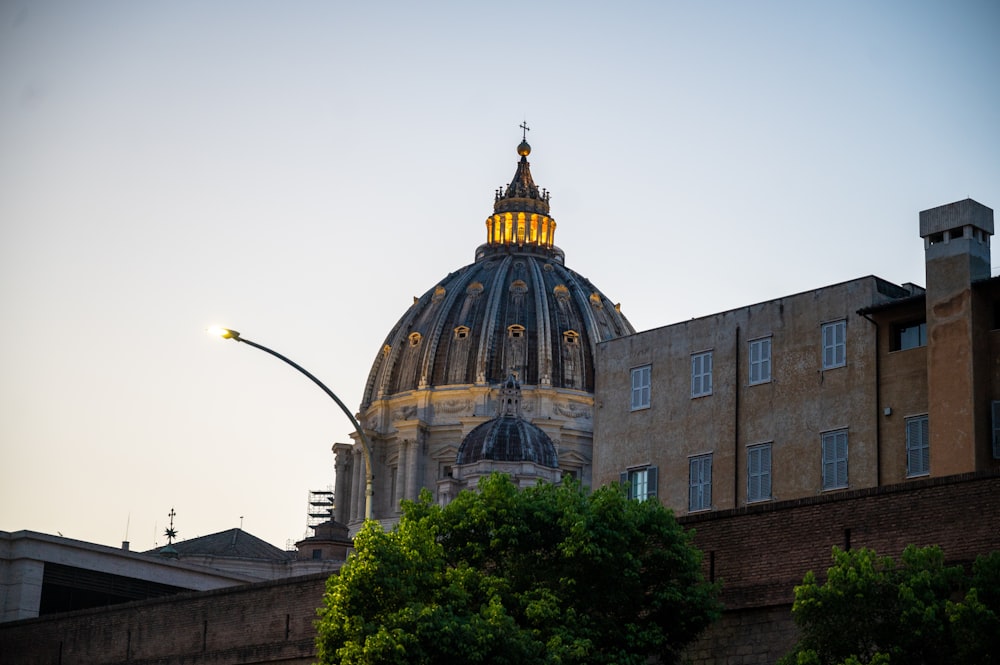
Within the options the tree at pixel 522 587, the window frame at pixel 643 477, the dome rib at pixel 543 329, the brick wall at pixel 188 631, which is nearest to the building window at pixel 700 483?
the window frame at pixel 643 477

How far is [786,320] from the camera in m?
47.5

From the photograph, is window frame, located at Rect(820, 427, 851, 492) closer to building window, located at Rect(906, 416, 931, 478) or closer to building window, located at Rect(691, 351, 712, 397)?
building window, located at Rect(906, 416, 931, 478)

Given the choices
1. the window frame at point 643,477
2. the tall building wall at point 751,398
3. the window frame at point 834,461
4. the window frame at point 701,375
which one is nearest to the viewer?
the window frame at point 834,461

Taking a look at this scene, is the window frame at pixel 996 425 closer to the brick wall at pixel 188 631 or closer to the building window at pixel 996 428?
the building window at pixel 996 428

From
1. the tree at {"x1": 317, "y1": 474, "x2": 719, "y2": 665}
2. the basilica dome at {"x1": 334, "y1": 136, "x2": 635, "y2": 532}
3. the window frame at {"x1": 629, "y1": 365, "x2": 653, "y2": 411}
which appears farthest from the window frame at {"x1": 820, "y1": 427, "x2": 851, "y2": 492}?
the basilica dome at {"x1": 334, "y1": 136, "x2": 635, "y2": 532}

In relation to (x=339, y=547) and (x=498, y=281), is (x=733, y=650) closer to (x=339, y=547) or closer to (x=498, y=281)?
(x=339, y=547)

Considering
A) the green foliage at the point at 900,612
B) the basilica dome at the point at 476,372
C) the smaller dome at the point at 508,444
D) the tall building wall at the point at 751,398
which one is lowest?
→ the green foliage at the point at 900,612

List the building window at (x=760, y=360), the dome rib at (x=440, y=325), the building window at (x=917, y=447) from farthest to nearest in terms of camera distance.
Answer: the dome rib at (x=440, y=325)
the building window at (x=760, y=360)
the building window at (x=917, y=447)

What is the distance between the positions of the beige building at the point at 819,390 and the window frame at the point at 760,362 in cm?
4

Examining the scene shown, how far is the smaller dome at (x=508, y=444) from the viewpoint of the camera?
133 metres

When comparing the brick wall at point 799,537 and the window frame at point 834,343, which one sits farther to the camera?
the window frame at point 834,343

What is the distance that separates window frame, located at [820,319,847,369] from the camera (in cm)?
4594

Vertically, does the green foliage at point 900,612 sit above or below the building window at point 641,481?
below

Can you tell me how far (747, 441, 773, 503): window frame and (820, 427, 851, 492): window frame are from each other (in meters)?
1.59
